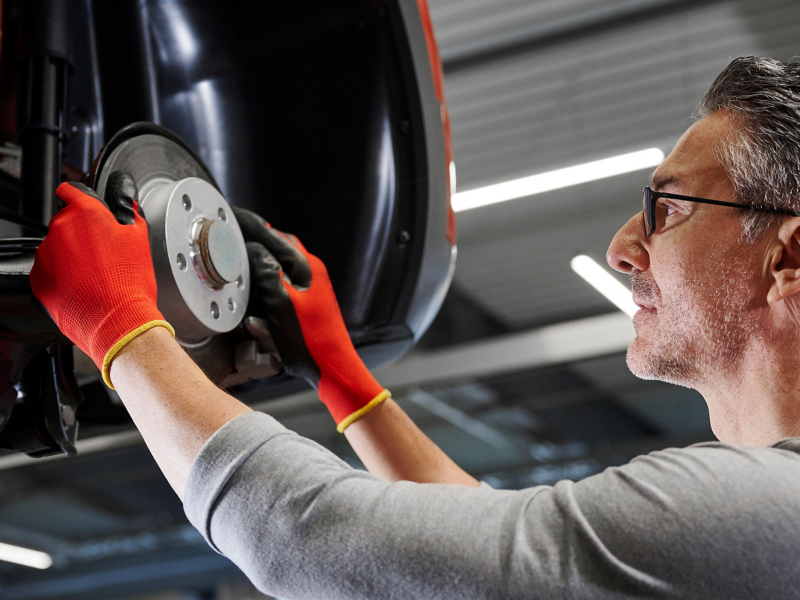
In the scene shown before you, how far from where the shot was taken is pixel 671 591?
592 mm

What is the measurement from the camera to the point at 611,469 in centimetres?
67

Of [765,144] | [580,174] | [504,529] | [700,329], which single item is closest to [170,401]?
[504,529]

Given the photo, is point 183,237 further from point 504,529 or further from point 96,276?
point 504,529

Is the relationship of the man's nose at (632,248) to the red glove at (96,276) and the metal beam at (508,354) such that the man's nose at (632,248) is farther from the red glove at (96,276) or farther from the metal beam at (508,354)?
the metal beam at (508,354)

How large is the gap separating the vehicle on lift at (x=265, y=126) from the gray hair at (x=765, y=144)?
1.38 ft

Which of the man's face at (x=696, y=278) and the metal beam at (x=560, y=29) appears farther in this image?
the metal beam at (x=560, y=29)

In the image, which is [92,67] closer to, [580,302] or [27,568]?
[580,302]

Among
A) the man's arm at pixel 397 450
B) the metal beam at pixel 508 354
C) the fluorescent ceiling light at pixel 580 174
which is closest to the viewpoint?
the man's arm at pixel 397 450

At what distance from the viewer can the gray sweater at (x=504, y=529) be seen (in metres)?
0.59

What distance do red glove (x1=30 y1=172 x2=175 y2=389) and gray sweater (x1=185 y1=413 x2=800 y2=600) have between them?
17cm

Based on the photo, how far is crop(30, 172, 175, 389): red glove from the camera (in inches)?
29.1

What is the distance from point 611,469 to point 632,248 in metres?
0.40

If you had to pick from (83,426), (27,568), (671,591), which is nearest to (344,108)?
(83,426)

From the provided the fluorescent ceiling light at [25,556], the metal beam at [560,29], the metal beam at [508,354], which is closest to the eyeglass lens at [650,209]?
the metal beam at [560,29]
